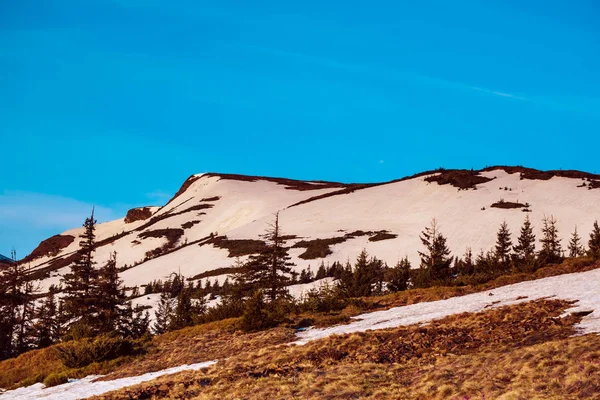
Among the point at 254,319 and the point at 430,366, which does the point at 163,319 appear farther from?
the point at 430,366

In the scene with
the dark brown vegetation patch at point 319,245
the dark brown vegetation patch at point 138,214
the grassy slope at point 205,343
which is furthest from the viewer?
the dark brown vegetation patch at point 138,214

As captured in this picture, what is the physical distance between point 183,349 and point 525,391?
12.1 meters

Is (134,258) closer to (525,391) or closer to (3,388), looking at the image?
(3,388)

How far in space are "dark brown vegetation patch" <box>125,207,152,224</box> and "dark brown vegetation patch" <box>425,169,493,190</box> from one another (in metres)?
85.8

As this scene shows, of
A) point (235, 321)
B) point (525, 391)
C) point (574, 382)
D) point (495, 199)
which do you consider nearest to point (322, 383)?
point (525, 391)

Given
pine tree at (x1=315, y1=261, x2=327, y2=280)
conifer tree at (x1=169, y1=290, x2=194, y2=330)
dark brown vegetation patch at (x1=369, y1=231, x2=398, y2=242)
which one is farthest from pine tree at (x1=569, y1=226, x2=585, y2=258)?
conifer tree at (x1=169, y1=290, x2=194, y2=330)

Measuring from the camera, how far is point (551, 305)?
13.7 metres

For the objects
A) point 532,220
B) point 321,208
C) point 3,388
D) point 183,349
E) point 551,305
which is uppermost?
point 321,208

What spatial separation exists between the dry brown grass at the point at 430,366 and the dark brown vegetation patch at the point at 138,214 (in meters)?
138

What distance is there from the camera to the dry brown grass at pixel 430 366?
318 inches

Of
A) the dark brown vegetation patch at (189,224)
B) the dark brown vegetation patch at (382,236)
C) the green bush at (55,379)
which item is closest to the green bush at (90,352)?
the green bush at (55,379)

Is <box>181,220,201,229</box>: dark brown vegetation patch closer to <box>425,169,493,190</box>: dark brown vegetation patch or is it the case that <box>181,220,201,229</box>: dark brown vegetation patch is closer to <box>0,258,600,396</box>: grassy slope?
<box>425,169,493,190</box>: dark brown vegetation patch

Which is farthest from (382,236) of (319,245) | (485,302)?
(485,302)

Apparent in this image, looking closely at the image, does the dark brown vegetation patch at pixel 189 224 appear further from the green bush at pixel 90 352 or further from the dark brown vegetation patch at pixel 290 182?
the green bush at pixel 90 352
